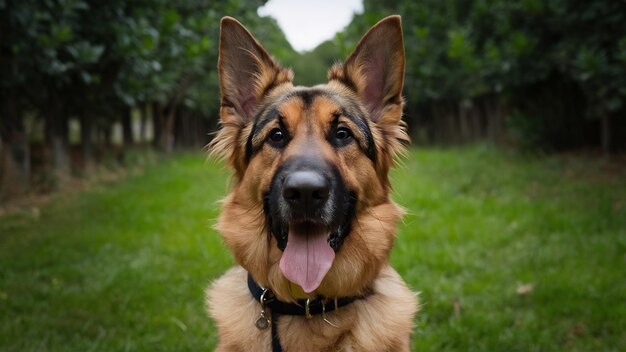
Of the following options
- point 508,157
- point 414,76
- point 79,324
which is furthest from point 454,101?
point 79,324

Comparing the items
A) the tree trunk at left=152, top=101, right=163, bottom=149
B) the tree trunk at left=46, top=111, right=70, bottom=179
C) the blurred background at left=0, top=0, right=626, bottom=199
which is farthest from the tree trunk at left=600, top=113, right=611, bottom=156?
the tree trunk at left=152, top=101, right=163, bottom=149

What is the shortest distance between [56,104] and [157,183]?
9.78 feet

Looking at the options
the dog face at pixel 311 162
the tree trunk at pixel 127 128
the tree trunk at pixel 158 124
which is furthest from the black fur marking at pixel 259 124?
the tree trunk at pixel 158 124

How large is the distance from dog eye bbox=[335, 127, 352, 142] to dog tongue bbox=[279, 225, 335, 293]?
2.07ft

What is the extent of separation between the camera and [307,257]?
3.11 m

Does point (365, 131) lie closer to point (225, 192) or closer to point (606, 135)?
point (225, 192)

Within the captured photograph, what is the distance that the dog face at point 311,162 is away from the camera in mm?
3086

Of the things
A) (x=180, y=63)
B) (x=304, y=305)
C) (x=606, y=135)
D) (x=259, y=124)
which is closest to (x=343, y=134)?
(x=259, y=124)

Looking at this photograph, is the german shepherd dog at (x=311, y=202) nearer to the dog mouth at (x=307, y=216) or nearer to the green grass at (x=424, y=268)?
the dog mouth at (x=307, y=216)

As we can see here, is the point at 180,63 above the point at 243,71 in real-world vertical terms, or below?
above

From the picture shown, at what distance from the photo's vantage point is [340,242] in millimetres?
3279

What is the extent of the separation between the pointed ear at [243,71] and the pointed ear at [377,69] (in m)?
0.45

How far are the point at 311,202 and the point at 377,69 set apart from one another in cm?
121

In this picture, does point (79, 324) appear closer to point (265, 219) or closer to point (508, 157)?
point (265, 219)
